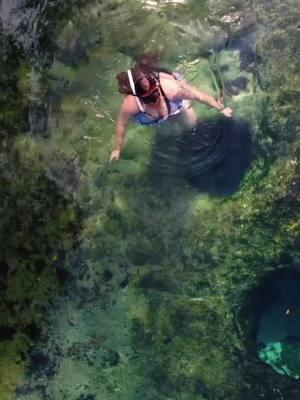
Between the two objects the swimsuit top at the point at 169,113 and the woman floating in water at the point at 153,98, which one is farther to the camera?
the swimsuit top at the point at 169,113

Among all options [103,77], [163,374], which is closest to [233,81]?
[103,77]

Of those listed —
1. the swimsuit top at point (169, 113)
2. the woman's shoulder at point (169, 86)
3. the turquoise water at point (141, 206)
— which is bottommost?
the turquoise water at point (141, 206)

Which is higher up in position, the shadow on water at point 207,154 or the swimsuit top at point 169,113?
the swimsuit top at point 169,113

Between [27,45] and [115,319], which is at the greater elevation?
[27,45]

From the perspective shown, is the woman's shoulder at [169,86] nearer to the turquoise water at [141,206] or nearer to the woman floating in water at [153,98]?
the woman floating in water at [153,98]

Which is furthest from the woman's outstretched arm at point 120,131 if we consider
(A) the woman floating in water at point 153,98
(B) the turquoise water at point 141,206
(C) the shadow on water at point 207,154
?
(C) the shadow on water at point 207,154

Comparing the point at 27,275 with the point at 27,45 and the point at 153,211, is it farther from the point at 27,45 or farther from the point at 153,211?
the point at 27,45

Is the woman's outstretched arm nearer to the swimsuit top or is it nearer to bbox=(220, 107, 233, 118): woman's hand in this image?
the swimsuit top

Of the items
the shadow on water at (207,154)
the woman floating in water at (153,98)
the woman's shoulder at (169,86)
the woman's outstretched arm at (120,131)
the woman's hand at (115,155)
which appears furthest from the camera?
the shadow on water at (207,154)
